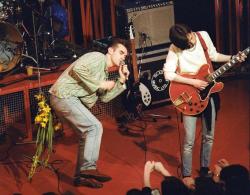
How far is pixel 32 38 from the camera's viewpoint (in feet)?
27.7

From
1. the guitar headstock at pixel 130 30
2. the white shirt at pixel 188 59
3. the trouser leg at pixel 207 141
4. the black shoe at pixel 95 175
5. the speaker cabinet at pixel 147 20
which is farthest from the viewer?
the speaker cabinet at pixel 147 20

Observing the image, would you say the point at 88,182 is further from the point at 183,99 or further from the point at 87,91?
the point at 183,99

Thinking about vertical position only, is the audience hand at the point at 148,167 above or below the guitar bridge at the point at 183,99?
below

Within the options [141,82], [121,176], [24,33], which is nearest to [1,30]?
[24,33]

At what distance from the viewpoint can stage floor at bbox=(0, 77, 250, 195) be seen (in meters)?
6.79

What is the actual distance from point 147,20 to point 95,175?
101 inches

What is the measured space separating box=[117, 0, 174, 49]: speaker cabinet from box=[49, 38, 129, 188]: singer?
1.83m

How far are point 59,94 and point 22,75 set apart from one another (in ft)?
6.63

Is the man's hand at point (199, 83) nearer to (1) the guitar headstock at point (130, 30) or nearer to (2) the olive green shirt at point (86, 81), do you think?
(2) the olive green shirt at point (86, 81)

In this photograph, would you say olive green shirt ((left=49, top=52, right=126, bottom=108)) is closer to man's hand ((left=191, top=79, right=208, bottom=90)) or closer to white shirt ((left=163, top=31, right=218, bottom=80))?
white shirt ((left=163, top=31, right=218, bottom=80))

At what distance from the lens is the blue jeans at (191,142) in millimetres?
6246

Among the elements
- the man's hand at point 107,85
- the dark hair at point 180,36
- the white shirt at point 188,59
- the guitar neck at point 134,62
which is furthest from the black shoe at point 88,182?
the guitar neck at point 134,62

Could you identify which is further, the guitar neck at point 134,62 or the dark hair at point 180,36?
the guitar neck at point 134,62

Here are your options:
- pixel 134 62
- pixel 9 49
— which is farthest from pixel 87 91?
pixel 9 49
